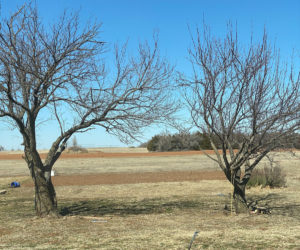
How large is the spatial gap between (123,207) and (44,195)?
3606 millimetres

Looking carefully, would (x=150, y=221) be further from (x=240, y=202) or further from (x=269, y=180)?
(x=269, y=180)

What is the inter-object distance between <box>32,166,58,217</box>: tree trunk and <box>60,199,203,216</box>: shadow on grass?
4.05 feet

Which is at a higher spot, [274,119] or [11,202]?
[274,119]

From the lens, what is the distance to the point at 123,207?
40.8 feet

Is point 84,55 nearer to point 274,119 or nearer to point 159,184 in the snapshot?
point 274,119

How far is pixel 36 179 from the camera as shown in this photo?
948cm

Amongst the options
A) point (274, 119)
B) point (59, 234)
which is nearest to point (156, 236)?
point (59, 234)

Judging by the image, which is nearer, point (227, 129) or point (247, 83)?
point (247, 83)

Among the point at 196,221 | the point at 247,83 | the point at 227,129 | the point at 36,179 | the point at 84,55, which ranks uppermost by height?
the point at 84,55

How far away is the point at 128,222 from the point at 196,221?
175cm

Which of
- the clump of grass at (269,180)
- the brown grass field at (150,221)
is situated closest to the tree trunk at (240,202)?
the brown grass field at (150,221)

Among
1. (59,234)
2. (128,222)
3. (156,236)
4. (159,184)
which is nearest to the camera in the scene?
(156,236)

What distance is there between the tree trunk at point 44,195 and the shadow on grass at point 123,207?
123 centimetres

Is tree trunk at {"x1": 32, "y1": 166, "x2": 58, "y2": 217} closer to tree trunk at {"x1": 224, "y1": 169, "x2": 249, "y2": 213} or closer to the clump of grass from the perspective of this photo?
tree trunk at {"x1": 224, "y1": 169, "x2": 249, "y2": 213}
